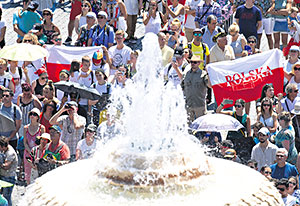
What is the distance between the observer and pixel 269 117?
13.0 meters

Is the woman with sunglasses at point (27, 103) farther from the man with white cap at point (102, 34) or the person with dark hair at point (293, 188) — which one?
the person with dark hair at point (293, 188)

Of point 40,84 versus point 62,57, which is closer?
point 40,84

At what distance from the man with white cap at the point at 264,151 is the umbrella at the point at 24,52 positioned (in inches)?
180

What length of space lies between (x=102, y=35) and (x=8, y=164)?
4.60 metres

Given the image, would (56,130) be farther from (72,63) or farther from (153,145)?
(153,145)

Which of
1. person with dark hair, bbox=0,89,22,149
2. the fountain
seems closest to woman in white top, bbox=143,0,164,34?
person with dark hair, bbox=0,89,22,149

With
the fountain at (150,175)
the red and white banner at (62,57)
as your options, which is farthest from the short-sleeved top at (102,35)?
the fountain at (150,175)

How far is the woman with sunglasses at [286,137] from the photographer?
12.2 metres

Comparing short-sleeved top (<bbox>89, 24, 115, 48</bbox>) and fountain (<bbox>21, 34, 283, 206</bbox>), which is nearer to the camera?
fountain (<bbox>21, 34, 283, 206</bbox>)

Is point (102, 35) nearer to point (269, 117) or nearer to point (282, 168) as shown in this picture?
point (269, 117)

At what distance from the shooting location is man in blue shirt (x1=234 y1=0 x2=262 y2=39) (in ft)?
55.8

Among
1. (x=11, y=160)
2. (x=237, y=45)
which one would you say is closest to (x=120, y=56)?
(x=237, y=45)

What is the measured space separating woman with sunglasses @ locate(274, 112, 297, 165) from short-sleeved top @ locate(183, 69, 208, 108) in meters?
1.75

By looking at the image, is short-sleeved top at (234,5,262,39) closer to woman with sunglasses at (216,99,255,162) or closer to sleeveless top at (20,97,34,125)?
woman with sunglasses at (216,99,255,162)
